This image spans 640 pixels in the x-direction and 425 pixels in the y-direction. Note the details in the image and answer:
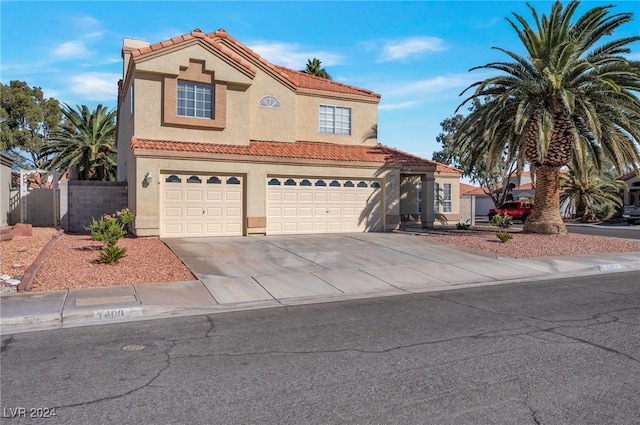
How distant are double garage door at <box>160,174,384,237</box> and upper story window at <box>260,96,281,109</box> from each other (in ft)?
13.2

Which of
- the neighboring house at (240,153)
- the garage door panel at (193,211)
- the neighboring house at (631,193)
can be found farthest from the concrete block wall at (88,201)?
the neighboring house at (631,193)

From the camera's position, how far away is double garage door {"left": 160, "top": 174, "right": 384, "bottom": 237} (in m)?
17.9

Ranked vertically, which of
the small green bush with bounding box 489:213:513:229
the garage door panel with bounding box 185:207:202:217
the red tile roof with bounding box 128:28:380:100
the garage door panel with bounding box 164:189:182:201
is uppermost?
the red tile roof with bounding box 128:28:380:100

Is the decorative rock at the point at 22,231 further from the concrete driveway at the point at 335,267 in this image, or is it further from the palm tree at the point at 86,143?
the palm tree at the point at 86,143

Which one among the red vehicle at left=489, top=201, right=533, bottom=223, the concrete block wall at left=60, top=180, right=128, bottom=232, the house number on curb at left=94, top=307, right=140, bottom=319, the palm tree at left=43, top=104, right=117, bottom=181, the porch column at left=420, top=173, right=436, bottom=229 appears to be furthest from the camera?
the red vehicle at left=489, top=201, right=533, bottom=223

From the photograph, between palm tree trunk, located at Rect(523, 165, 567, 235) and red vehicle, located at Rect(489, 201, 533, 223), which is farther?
red vehicle, located at Rect(489, 201, 533, 223)

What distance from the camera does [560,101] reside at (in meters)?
18.8

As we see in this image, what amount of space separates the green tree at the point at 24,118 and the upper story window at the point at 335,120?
115 ft

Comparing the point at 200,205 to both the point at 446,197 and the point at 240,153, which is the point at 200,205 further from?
the point at 446,197

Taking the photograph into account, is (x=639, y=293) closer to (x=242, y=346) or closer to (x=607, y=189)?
(x=242, y=346)

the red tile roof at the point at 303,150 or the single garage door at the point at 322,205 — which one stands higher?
the red tile roof at the point at 303,150

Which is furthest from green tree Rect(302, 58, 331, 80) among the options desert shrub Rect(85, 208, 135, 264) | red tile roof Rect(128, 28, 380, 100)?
desert shrub Rect(85, 208, 135, 264)

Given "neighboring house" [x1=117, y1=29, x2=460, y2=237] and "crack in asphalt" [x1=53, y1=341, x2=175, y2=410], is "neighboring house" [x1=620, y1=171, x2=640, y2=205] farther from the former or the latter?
"crack in asphalt" [x1=53, y1=341, x2=175, y2=410]

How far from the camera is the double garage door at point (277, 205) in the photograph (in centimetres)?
1788
